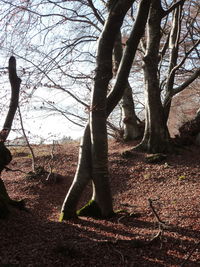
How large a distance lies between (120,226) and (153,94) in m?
5.26

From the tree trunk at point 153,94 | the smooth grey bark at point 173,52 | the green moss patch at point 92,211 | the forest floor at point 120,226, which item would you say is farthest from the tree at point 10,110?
the smooth grey bark at point 173,52

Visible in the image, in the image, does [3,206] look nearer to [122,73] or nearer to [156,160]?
[122,73]

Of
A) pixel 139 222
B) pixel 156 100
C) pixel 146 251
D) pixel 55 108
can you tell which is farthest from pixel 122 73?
pixel 55 108

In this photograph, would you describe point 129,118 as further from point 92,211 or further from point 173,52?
point 92,211

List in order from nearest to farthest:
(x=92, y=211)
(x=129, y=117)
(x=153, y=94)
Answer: (x=92, y=211)
(x=153, y=94)
(x=129, y=117)

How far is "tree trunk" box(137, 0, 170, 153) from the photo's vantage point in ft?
27.8

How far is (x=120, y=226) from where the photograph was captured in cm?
439

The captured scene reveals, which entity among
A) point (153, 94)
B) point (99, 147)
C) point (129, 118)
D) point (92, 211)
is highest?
point (153, 94)

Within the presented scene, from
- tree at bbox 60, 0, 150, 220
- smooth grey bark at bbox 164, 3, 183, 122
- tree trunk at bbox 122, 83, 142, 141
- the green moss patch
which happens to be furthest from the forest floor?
tree trunk at bbox 122, 83, 142, 141

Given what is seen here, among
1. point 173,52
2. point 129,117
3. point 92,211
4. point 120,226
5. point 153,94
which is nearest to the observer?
point 120,226

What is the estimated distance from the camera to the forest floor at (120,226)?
10.4ft

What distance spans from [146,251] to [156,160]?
4902mm

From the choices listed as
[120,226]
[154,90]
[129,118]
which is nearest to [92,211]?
[120,226]

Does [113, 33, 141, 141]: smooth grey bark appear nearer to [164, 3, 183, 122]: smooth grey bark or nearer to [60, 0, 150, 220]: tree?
[164, 3, 183, 122]: smooth grey bark
